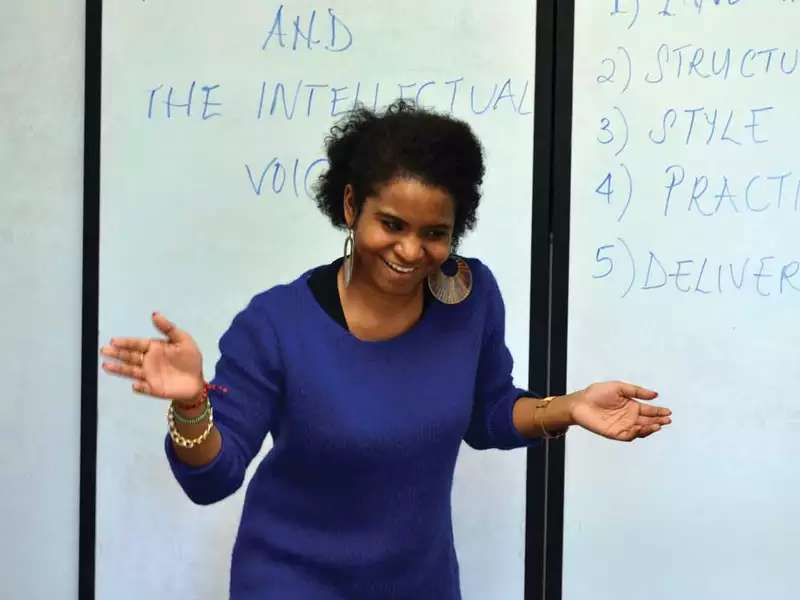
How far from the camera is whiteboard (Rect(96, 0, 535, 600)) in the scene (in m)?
1.53

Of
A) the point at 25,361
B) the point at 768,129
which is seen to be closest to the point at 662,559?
the point at 768,129

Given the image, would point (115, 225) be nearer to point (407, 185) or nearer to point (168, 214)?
point (168, 214)

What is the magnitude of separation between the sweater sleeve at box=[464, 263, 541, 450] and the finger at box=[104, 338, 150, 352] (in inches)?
19.0

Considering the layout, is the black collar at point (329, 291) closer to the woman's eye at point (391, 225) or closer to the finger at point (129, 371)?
the woman's eye at point (391, 225)

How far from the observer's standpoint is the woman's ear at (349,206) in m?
1.03

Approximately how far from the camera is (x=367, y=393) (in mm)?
974

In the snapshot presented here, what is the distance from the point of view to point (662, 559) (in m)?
1.58

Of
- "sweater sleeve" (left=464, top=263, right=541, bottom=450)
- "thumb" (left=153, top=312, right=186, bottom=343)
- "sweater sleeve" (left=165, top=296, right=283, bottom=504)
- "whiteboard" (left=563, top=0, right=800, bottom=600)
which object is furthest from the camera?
"whiteboard" (left=563, top=0, right=800, bottom=600)

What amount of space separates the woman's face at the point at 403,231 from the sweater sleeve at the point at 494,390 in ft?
0.52

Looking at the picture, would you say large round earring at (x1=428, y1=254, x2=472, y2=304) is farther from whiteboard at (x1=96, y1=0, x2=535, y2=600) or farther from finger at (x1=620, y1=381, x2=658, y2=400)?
whiteboard at (x1=96, y1=0, x2=535, y2=600)

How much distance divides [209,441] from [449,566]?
41 centimetres

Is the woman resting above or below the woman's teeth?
below

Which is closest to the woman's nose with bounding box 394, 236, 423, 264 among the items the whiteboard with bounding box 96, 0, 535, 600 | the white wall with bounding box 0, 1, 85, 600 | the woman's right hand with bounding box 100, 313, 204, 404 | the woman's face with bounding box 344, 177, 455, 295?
the woman's face with bounding box 344, 177, 455, 295

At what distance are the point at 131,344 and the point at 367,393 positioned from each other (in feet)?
0.95
